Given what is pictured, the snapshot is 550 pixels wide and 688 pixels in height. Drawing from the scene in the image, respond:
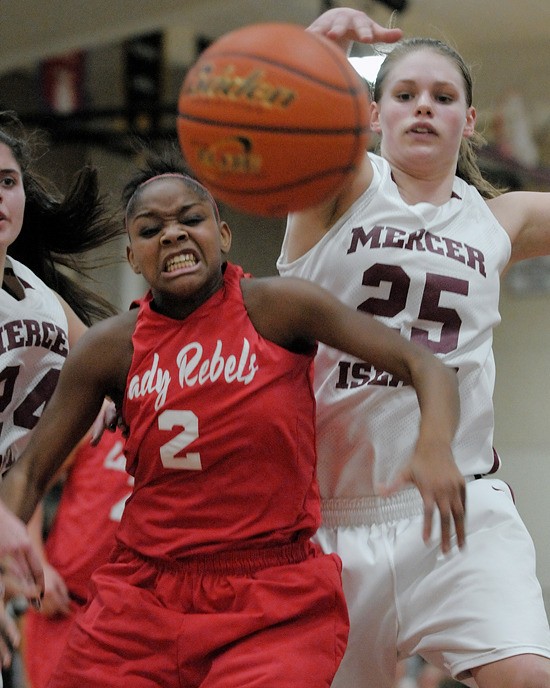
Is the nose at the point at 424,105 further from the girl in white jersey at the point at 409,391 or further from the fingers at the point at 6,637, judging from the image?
the fingers at the point at 6,637

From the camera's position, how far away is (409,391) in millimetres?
3188

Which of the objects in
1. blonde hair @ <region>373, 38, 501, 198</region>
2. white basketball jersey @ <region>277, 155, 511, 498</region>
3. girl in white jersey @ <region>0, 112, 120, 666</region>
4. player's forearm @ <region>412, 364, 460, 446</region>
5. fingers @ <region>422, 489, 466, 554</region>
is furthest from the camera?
girl in white jersey @ <region>0, 112, 120, 666</region>

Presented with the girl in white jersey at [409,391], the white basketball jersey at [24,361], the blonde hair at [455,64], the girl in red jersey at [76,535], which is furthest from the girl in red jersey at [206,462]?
the girl in red jersey at [76,535]

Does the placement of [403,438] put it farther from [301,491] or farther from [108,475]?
[108,475]

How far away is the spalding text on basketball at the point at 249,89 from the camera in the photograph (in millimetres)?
2656

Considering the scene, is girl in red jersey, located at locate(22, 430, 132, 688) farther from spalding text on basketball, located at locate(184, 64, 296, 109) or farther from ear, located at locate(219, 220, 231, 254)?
spalding text on basketball, located at locate(184, 64, 296, 109)

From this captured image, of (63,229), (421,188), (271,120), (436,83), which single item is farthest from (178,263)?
(63,229)

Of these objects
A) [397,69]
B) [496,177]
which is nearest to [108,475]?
[397,69]

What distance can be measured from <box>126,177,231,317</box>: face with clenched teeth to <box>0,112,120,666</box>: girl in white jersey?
2.21ft

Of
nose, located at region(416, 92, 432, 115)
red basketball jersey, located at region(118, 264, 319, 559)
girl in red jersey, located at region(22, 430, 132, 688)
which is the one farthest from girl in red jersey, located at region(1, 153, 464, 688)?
girl in red jersey, located at region(22, 430, 132, 688)

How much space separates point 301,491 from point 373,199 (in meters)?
0.91

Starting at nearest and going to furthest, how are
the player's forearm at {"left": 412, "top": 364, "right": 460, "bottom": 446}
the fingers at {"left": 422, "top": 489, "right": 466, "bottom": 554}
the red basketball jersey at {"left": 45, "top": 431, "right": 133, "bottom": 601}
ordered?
the fingers at {"left": 422, "top": 489, "right": 466, "bottom": 554}
the player's forearm at {"left": 412, "top": 364, "right": 460, "bottom": 446}
the red basketball jersey at {"left": 45, "top": 431, "right": 133, "bottom": 601}

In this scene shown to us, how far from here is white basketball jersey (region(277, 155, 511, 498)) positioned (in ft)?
10.4

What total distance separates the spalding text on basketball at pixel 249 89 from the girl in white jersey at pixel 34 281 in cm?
109
